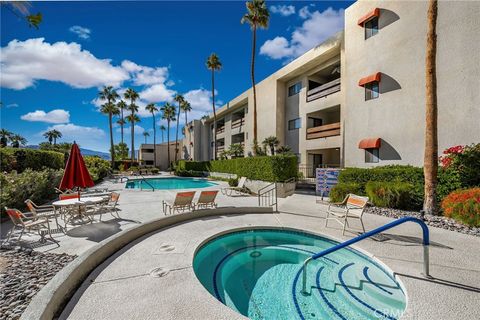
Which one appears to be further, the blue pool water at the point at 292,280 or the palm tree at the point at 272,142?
the palm tree at the point at 272,142

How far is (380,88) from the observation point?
46.1ft

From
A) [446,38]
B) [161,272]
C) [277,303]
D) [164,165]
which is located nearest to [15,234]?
[161,272]

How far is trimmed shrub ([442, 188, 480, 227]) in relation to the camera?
22.3ft

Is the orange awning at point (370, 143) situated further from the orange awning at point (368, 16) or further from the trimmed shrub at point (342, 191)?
the orange awning at point (368, 16)

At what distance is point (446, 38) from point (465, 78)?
246 cm

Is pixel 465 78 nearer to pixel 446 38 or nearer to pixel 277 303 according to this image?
pixel 446 38

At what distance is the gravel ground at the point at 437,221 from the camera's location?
269 inches

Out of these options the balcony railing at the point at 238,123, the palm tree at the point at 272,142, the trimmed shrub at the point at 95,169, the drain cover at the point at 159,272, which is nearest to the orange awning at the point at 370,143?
the palm tree at the point at 272,142

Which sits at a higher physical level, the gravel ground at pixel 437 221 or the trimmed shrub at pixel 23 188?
the trimmed shrub at pixel 23 188

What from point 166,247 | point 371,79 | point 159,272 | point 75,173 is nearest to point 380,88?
point 371,79

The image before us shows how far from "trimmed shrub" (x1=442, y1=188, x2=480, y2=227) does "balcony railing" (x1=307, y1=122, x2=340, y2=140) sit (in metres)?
11.1

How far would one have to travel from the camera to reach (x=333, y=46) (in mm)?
17734

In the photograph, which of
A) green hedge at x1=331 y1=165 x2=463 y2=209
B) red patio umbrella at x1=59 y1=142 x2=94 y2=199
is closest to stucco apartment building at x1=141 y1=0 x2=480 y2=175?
green hedge at x1=331 y1=165 x2=463 y2=209

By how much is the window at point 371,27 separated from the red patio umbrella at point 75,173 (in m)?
18.6
